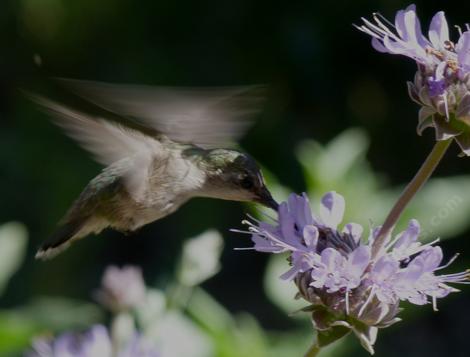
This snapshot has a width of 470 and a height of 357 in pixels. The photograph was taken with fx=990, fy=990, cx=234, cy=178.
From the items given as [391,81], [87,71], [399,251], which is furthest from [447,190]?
[87,71]

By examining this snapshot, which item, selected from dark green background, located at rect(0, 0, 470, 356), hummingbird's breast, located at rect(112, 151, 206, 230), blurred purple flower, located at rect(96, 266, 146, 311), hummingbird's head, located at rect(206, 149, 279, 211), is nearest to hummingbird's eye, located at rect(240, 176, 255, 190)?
hummingbird's head, located at rect(206, 149, 279, 211)

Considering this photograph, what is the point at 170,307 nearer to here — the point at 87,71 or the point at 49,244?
the point at 49,244

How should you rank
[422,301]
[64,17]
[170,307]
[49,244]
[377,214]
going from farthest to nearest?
[64,17]
[377,214]
[170,307]
[49,244]
[422,301]

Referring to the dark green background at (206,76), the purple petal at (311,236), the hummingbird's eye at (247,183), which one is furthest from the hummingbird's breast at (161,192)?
the dark green background at (206,76)

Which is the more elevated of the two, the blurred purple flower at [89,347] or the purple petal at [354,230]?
the purple petal at [354,230]

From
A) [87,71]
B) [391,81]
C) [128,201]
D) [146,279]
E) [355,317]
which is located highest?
[355,317]

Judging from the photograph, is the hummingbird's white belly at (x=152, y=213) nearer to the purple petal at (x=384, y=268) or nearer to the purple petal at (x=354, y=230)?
the purple petal at (x=354, y=230)
